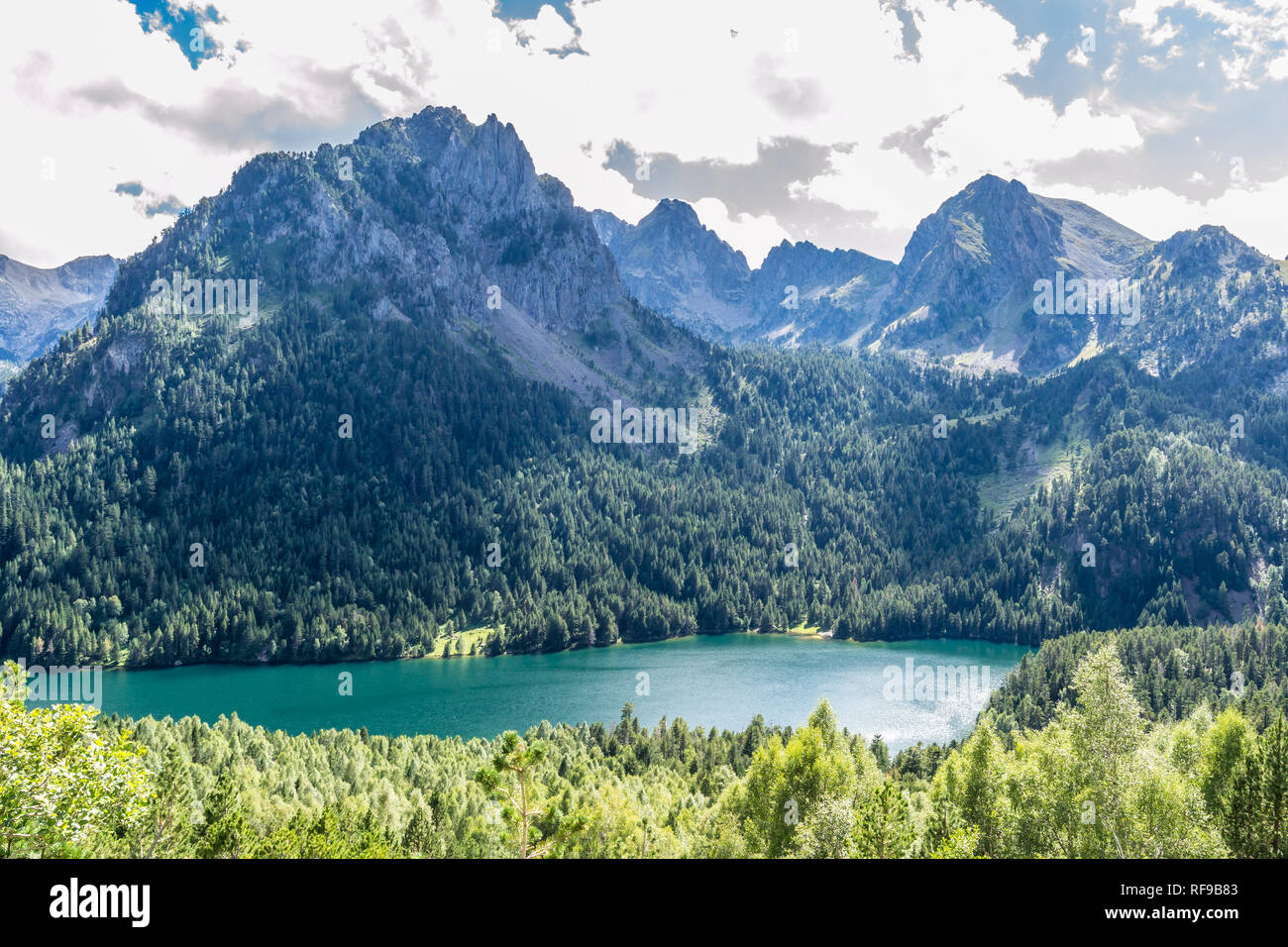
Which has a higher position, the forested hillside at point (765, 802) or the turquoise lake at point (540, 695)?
the forested hillside at point (765, 802)

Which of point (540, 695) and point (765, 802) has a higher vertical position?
point (765, 802)

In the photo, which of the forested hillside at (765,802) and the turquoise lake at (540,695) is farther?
the turquoise lake at (540,695)

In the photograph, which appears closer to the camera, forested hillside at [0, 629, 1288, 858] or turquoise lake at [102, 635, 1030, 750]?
forested hillside at [0, 629, 1288, 858]

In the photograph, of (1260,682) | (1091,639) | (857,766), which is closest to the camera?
(857,766)

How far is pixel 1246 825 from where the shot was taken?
31.2 meters

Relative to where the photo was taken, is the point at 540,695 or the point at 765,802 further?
the point at 540,695

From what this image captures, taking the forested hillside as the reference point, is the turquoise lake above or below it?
below
